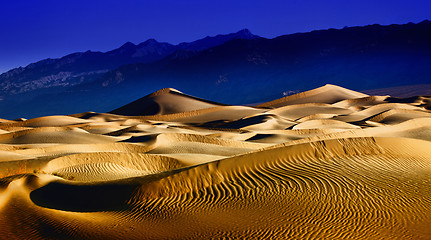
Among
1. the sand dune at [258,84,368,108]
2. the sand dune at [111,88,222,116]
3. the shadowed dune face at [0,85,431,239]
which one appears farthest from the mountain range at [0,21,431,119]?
the shadowed dune face at [0,85,431,239]

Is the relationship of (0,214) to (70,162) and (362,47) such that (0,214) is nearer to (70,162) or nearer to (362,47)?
(70,162)

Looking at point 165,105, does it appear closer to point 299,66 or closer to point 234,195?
point 234,195

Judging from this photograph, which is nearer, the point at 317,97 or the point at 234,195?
the point at 234,195

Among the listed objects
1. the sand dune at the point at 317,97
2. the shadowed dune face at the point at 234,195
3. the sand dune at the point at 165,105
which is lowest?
the sand dune at the point at 317,97

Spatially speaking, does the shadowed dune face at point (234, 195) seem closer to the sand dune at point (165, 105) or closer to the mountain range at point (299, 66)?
the sand dune at point (165, 105)

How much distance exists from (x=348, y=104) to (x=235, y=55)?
138 m

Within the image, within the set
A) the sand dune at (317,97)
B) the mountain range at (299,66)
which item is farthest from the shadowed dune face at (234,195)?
the mountain range at (299,66)

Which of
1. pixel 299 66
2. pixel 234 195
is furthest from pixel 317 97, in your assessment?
pixel 299 66

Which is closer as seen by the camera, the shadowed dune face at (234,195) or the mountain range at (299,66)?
the shadowed dune face at (234,195)

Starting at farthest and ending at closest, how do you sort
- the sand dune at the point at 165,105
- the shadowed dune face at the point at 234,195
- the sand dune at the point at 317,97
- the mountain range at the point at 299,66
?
the mountain range at the point at 299,66
the sand dune at the point at 317,97
the sand dune at the point at 165,105
the shadowed dune face at the point at 234,195

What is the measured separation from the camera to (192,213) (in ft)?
25.0

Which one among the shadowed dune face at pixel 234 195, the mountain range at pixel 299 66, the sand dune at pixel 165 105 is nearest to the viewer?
the shadowed dune face at pixel 234 195

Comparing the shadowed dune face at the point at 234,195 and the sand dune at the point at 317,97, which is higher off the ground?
the shadowed dune face at the point at 234,195

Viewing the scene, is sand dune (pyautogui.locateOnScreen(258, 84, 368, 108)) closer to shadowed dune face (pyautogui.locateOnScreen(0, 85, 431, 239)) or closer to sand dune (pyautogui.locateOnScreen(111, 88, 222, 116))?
sand dune (pyautogui.locateOnScreen(111, 88, 222, 116))
